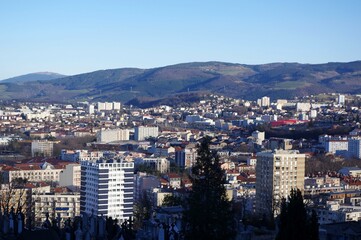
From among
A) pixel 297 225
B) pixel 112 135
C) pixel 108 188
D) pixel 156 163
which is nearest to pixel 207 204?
pixel 297 225

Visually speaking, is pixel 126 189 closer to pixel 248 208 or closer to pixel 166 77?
pixel 248 208

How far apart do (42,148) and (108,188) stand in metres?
28.2

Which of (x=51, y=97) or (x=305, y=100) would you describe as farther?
(x=51, y=97)

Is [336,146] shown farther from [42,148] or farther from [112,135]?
[112,135]

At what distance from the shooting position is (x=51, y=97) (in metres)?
179

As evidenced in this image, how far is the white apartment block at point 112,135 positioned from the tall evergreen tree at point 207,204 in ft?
202

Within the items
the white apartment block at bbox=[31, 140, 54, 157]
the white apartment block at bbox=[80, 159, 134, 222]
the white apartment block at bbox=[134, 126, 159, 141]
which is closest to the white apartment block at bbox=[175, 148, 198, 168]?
the white apartment block at bbox=[31, 140, 54, 157]

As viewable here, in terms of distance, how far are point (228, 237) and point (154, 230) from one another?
1815mm

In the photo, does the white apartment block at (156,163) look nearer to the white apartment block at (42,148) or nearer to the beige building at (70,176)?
the beige building at (70,176)

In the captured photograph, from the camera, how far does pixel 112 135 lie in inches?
2968

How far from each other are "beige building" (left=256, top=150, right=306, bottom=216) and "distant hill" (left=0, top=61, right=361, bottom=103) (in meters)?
110

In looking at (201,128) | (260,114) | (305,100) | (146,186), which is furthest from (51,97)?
(146,186)

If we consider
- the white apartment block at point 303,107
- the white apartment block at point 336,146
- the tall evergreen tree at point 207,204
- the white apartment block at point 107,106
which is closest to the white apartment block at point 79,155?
the white apartment block at point 336,146

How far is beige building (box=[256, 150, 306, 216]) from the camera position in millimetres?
33656
